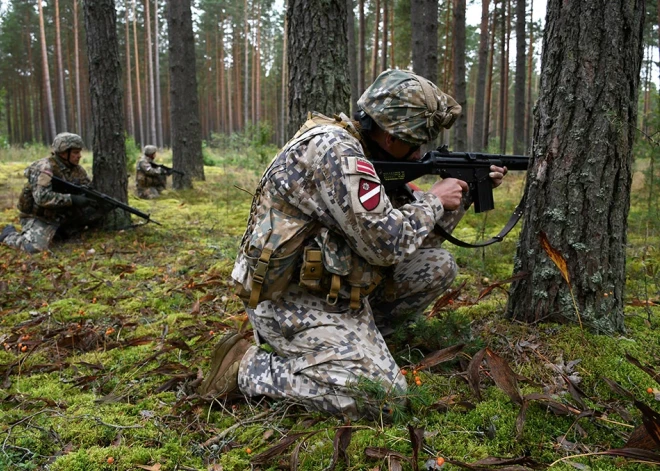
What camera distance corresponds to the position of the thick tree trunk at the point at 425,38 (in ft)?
36.1

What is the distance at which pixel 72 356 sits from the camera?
3.27m

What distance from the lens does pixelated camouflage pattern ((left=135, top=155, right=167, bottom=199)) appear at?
10500 millimetres

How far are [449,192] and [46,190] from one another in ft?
18.3

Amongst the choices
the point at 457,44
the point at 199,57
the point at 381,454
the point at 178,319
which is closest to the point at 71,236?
the point at 178,319

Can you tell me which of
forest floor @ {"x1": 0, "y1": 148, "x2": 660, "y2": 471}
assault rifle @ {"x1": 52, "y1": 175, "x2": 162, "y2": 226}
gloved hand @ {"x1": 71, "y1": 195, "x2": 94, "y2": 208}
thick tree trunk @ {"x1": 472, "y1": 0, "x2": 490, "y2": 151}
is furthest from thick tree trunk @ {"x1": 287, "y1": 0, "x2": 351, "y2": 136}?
thick tree trunk @ {"x1": 472, "y1": 0, "x2": 490, "y2": 151}

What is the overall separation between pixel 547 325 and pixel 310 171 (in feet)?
5.21

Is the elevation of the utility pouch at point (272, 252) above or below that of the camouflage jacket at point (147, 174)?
A: below

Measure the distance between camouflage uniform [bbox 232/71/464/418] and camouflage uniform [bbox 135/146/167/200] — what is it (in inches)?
345

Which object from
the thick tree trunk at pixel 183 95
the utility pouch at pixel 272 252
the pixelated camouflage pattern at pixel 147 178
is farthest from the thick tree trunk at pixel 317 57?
the thick tree trunk at pixel 183 95

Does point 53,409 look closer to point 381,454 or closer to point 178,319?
point 178,319

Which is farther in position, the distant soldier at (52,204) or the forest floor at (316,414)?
the distant soldier at (52,204)

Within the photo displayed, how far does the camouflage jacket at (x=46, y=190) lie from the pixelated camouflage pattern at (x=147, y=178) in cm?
390

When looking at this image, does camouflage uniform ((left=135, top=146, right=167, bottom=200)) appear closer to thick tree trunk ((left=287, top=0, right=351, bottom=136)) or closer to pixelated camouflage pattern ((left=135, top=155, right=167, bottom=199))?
pixelated camouflage pattern ((left=135, top=155, right=167, bottom=199))

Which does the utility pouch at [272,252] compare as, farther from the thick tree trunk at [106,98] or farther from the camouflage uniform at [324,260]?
the thick tree trunk at [106,98]
